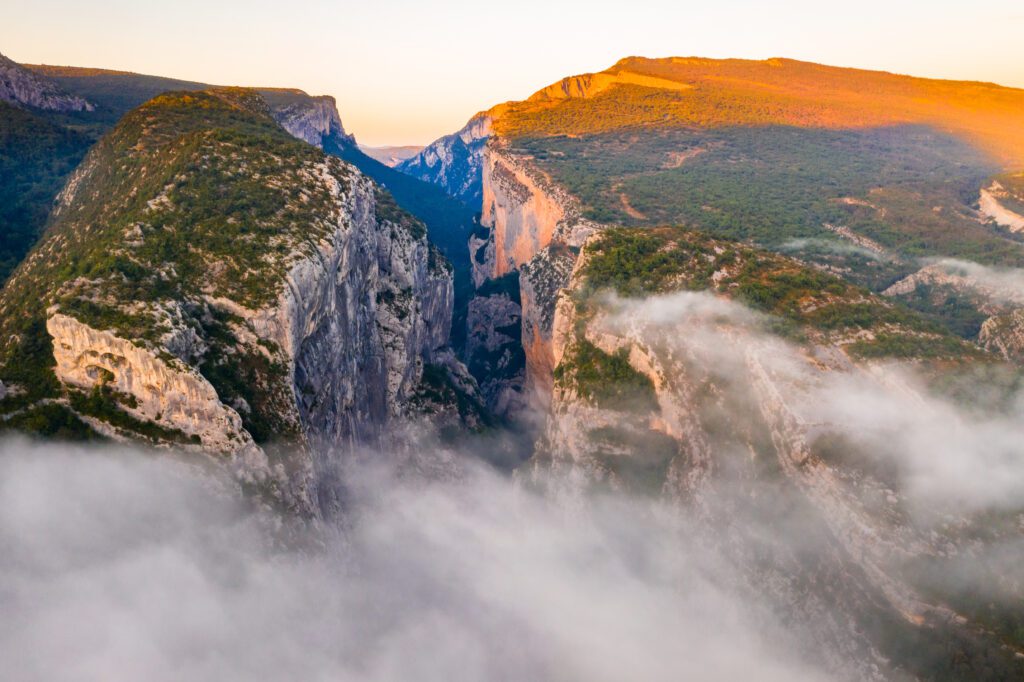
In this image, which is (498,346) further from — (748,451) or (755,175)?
(755,175)

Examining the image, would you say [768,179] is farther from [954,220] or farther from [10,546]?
[10,546]

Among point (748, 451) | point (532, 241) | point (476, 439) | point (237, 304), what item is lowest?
point (476, 439)

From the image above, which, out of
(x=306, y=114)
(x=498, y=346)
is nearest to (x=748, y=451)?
(x=498, y=346)

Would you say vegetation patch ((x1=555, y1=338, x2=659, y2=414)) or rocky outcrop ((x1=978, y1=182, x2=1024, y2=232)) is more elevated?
rocky outcrop ((x1=978, y1=182, x2=1024, y2=232))

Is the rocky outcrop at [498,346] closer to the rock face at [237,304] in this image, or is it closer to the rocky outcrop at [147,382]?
the rock face at [237,304]

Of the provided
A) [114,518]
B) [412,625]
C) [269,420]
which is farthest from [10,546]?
[412,625]

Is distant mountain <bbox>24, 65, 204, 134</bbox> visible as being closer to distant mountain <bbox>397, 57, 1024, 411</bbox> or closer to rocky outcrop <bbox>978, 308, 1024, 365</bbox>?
distant mountain <bbox>397, 57, 1024, 411</bbox>

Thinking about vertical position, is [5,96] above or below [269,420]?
above

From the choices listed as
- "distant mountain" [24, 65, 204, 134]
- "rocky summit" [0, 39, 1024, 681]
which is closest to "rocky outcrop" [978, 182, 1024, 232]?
"rocky summit" [0, 39, 1024, 681]
